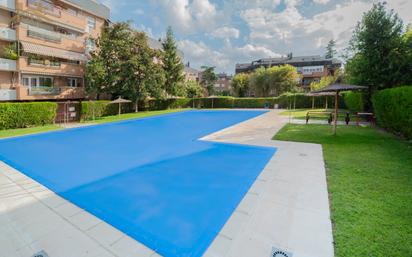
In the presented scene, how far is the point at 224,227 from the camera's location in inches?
142

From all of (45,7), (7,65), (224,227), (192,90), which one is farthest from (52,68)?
(224,227)

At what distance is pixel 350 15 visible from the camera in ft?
57.5

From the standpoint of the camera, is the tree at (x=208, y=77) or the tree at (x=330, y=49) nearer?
the tree at (x=208, y=77)

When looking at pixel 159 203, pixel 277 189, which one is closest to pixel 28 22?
pixel 159 203

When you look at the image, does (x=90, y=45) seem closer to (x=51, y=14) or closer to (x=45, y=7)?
(x=51, y=14)

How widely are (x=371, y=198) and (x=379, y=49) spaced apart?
14.3m

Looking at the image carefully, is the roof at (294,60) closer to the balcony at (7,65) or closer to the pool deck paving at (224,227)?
the balcony at (7,65)

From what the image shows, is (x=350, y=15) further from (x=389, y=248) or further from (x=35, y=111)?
(x=35, y=111)

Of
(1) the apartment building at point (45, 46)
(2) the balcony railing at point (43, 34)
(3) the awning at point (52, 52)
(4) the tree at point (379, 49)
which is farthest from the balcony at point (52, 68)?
(4) the tree at point (379, 49)

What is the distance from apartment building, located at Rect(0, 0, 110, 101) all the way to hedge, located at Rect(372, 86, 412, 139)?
2667 centimetres

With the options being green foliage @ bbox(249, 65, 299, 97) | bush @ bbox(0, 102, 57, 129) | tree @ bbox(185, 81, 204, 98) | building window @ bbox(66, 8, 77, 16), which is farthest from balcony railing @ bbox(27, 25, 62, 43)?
green foliage @ bbox(249, 65, 299, 97)

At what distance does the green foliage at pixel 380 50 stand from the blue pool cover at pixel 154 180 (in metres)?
11.1

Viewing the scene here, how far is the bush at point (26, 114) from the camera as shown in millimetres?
14254

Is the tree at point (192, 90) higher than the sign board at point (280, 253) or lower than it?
higher
